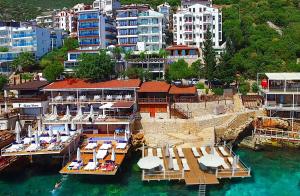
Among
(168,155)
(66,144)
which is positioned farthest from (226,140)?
(66,144)

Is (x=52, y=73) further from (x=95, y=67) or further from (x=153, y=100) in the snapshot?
→ (x=153, y=100)

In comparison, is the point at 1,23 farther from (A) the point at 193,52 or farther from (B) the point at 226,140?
(B) the point at 226,140

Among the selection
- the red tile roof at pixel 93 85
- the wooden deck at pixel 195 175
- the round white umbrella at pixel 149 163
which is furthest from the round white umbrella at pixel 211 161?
the red tile roof at pixel 93 85

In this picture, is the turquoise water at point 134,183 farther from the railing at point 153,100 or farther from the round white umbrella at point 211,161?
the railing at point 153,100

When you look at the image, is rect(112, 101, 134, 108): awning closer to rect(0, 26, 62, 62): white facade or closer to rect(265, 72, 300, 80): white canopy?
rect(265, 72, 300, 80): white canopy

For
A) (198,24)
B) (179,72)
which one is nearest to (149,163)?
(179,72)

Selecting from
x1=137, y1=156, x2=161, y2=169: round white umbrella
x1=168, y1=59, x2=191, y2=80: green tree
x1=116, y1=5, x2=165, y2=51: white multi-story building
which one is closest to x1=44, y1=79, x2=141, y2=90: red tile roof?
x1=168, y1=59, x2=191, y2=80: green tree
